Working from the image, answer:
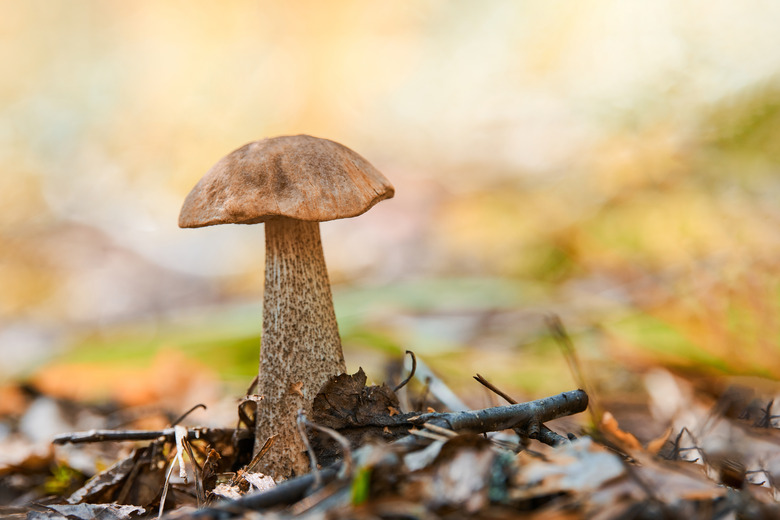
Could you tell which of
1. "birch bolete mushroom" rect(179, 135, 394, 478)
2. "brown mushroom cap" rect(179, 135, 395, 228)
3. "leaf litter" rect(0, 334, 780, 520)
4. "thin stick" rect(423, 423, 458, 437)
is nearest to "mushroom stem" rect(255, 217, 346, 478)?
"birch bolete mushroom" rect(179, 135, 394, 478)

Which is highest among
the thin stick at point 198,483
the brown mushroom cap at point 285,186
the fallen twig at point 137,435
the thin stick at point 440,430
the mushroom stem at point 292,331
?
the brown mushroom cap at point 285,186

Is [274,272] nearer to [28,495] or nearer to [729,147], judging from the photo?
[28,495]

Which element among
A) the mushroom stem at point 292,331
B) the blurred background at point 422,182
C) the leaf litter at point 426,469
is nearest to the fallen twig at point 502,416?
the leaf litter at point 426,469

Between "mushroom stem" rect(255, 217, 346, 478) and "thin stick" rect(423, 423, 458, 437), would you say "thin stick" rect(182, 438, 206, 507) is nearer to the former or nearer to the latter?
"mushroom stem" rect(255, 217, 346, 478)

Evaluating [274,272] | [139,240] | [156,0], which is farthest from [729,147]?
[156,0]

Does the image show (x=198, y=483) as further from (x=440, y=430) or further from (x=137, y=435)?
(x=440, y=430)

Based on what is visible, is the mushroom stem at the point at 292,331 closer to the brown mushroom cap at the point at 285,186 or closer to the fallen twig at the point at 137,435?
the fallen twig at the point at 137,435
